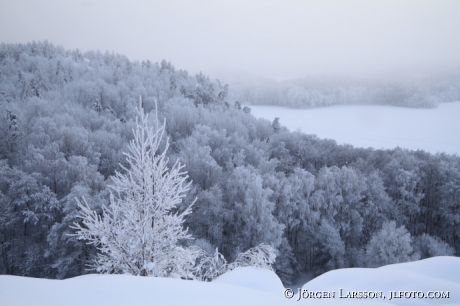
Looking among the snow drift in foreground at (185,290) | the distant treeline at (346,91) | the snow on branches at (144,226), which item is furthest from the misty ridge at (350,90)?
the snow on branches at (144,226)

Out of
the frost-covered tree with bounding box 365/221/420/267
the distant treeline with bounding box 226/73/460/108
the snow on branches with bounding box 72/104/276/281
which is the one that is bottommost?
the frost-covered tree with bounding box 365/221/420/267

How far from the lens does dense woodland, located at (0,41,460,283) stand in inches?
646

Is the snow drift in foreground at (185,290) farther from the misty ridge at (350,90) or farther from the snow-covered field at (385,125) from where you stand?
the misty ridge at (350,90)

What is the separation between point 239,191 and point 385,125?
85.3 feet

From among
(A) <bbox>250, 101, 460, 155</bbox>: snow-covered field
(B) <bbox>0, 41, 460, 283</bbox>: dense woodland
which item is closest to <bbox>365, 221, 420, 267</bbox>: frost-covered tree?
(B) <bbox>0, 41, 460, 283</bbox>: dense woodland

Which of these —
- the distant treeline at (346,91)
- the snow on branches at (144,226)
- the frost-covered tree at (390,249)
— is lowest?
the frost-covered tree at (390,249)

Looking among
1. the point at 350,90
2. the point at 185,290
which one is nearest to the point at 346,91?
the point at 350,90

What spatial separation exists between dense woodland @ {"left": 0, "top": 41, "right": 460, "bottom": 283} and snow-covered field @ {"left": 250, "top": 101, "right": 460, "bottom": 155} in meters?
1.87

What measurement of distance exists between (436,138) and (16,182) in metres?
36.3

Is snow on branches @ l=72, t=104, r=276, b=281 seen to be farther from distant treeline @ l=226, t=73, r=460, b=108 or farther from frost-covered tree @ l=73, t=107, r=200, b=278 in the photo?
distant treeline @ l=226, t=73, r=460, b=108

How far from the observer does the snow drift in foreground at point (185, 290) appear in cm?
360

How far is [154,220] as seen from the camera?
7.64 m

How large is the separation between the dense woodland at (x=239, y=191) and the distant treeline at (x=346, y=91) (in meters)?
2.10

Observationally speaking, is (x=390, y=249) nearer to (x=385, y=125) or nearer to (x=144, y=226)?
(x=144, y=226)
